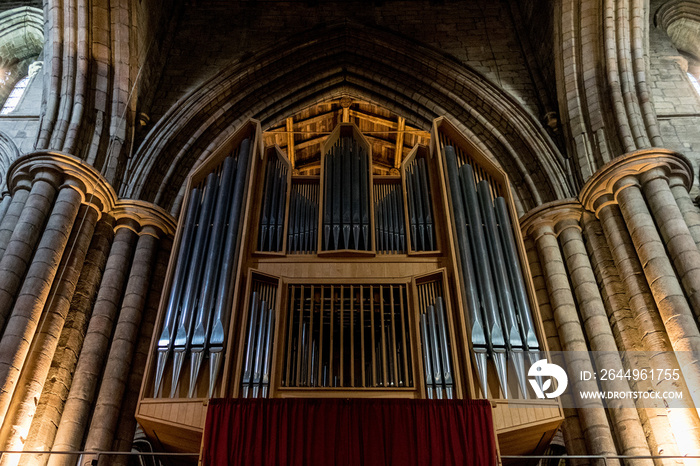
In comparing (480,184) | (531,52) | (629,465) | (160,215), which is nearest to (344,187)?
(480,184)

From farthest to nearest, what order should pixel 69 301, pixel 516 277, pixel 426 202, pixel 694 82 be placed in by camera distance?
pixel 694 82 < pixel 426 202 < pixel 69 301 < pixel 516 277

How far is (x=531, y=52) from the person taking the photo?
507 inches

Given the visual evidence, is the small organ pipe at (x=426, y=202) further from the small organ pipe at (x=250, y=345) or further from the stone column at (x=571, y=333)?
the small organ pipe at (x=250, y=345)

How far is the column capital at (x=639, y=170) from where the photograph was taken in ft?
29.8

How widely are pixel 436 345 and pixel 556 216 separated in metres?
3.62

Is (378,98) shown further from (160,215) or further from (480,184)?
(160,215)

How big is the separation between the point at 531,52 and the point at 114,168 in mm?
8273

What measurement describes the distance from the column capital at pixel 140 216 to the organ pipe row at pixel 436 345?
4.34 meters

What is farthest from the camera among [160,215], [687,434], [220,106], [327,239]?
[220,106]

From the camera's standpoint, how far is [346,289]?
27.1 ft

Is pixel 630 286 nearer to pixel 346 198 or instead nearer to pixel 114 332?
pixel 346 198

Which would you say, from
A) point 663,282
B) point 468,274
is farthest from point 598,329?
point 468,274

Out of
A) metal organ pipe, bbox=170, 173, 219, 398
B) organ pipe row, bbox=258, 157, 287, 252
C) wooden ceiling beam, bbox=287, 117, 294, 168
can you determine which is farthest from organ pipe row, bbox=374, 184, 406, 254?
wooden ceiling beam, bbox=287, 117, 294, 168

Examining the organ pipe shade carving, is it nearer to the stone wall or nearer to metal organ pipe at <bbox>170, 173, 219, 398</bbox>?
metal organ pipe at <bbox>170, 173, 219, 398</bbox>
